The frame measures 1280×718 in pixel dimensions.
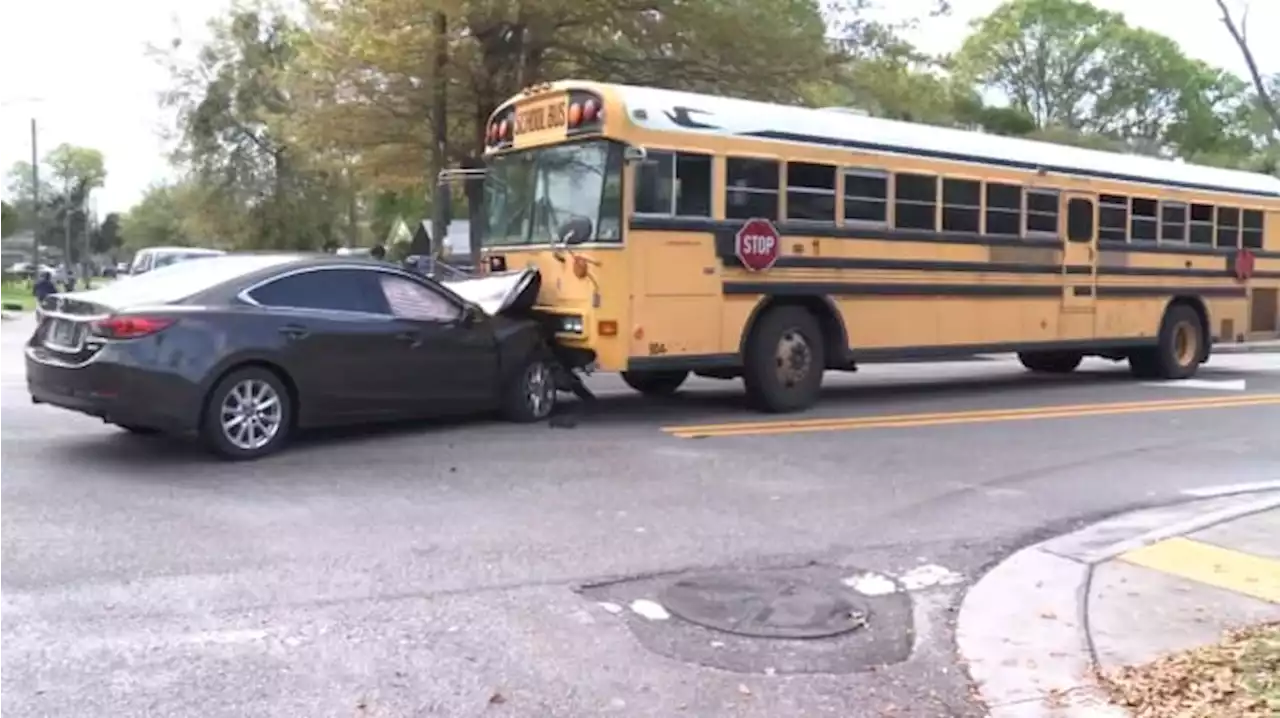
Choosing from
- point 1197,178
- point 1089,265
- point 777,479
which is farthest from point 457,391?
point 1197,178

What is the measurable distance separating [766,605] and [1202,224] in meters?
13.3

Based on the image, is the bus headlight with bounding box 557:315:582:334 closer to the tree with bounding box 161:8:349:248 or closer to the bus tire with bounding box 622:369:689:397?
the bus tire with bounding box 622:369:689:397

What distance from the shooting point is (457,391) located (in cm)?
1032

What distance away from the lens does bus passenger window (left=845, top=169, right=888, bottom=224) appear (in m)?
12.6

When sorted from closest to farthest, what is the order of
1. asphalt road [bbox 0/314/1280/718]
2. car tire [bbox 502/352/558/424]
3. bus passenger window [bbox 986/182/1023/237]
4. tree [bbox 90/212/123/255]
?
asphalt road [bbox 0/314/1280/718] < car tire [bbox 502/352/558/424] < bus passenger window [bbox 986/182/1023/237] < tree [bbox 90/212/123/255]

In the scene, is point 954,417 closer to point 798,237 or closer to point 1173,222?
Answer: point 798,237

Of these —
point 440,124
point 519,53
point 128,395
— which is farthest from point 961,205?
point 440,124

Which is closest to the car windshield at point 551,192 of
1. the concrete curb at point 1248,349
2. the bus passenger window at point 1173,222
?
the bus passenger window at point 1173,222

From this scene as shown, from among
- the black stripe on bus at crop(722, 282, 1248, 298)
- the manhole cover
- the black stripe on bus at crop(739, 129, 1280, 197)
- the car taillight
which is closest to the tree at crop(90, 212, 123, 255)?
the black stripe on bus at crop(739, 129, 1280, 197)

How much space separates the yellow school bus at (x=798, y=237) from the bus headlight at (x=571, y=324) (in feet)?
0.05

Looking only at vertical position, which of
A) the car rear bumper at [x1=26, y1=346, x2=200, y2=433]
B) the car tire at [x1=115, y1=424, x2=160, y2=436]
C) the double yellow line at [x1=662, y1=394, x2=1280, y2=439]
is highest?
the car rear bumper at [x1=26, y1=346, x2=200, y2=433]

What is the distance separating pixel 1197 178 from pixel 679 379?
819 centimetres

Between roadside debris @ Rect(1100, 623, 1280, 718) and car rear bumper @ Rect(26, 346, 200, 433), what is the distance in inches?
240

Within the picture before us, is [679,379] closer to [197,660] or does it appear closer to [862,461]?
[862,461]
